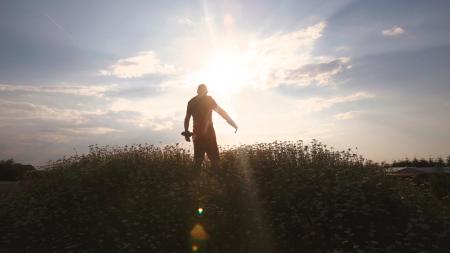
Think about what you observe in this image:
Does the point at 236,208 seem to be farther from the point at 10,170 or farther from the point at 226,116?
the point at 10,170

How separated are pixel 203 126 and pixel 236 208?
374 centimetres

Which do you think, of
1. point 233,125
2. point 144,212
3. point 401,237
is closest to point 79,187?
point 144,212

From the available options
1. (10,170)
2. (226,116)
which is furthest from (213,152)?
Answer: (10,170)

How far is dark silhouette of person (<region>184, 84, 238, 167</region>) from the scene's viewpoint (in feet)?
42.0

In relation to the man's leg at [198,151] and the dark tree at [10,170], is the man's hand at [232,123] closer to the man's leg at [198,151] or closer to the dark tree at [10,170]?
the man's leg at [198,151]

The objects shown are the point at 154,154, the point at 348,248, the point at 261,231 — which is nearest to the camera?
the point at 348,248

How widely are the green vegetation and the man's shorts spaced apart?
0.46 metres

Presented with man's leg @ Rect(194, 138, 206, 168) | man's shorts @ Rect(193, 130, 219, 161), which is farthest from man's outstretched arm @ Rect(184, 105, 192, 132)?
man's leg @ Rect(194, 138, 206, 168)

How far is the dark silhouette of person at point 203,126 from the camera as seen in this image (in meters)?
12.8

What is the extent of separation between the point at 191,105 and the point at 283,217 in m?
A: 4.95

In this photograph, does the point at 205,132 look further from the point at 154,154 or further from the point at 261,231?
the point at 261,231

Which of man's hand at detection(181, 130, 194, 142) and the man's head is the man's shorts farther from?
the man's head

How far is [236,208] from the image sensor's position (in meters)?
9.68

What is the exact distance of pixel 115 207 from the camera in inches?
413
